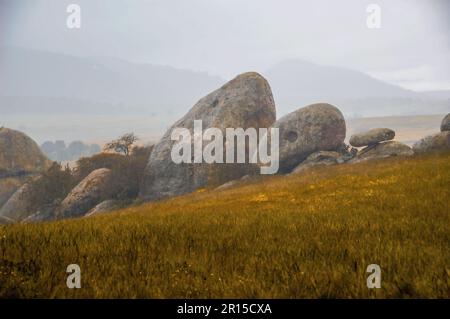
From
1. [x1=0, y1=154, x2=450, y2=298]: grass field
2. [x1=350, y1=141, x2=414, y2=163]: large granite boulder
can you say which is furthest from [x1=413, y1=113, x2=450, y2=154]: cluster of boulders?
[x1=0, y1=154, x2=450, y2=298]: grass field

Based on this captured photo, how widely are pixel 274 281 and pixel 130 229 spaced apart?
14.3 feet

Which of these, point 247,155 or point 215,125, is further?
point 215,125

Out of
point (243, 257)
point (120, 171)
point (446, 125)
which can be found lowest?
point (243, 257)

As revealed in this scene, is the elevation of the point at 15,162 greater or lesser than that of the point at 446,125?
lesser

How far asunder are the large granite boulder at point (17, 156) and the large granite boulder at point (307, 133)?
150ft

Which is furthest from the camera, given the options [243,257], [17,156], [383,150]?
[17,156]

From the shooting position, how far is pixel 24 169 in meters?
64.4

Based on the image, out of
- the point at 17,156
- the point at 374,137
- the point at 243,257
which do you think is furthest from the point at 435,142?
the point at 17,156

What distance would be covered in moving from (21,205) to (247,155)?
3191 centimetres

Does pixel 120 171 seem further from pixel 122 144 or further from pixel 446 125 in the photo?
pixel 446 125

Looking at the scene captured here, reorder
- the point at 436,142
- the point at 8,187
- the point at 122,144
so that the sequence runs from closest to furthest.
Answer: the point at 436,142 < the point at 122,144 < the point at 8,187

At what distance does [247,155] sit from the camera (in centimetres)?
4100

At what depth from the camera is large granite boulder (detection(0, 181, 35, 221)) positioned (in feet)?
154
